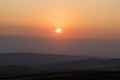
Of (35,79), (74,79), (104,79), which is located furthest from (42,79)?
→ (104,79)

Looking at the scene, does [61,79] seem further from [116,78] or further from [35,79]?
[116,78]

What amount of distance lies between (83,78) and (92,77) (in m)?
2.44

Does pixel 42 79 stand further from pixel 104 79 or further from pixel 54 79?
pixel 104 79

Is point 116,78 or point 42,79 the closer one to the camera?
point 116,78

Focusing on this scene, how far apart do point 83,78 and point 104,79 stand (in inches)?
161

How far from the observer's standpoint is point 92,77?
216 ft

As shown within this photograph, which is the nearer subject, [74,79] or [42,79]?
[74,79]

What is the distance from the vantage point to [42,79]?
2687 inches

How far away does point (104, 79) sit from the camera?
62969mm

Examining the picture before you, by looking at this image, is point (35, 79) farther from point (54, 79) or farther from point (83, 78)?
point (83, 78)

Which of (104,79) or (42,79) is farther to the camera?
(42,79)

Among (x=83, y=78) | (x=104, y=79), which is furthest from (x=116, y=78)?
(x=83, y=78)

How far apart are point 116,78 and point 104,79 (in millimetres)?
2303

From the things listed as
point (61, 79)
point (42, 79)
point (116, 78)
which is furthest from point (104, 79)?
point (42, 79)
